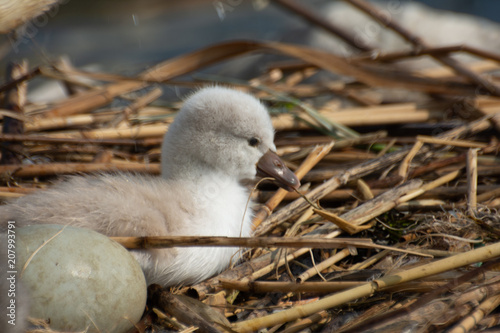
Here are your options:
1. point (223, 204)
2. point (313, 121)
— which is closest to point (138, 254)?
point (223, 204)

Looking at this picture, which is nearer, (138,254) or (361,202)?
(138,254)

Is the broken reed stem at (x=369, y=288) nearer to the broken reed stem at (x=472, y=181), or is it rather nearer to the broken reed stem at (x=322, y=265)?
the broken reed stem at (x=322, y=265)

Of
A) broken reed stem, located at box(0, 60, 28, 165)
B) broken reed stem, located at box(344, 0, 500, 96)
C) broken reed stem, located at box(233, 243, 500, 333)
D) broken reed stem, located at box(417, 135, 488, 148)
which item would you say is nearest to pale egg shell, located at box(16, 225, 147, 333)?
broken reed stem, located at box(233, 243, 500, 333)

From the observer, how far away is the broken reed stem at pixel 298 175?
8.56 ft

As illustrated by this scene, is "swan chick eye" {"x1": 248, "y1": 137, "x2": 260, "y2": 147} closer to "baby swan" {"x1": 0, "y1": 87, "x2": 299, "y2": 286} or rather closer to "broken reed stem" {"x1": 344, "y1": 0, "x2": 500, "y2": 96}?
"baby swan" {"x1": 0, "y1": 87, "x2": 299, "y2": 286}

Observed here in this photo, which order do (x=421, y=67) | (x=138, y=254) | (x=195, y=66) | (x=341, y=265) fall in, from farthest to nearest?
1. (x=421, y=67)
2. (x=195, y=66)
3. (x=341, y=265)
4. (x=138, y=254)

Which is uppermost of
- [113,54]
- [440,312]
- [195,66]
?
[195,66]

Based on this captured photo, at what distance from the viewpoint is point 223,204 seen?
8.00 feet

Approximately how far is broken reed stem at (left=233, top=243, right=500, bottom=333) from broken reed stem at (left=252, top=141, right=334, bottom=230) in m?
0.68

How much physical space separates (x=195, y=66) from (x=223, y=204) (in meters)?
1.45

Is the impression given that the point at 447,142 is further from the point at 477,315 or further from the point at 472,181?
the point at 477,315

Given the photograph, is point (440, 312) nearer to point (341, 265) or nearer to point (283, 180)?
point (341, 265)

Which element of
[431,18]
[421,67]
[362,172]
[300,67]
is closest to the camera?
[362,172]

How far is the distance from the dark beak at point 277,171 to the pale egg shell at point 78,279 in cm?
86
